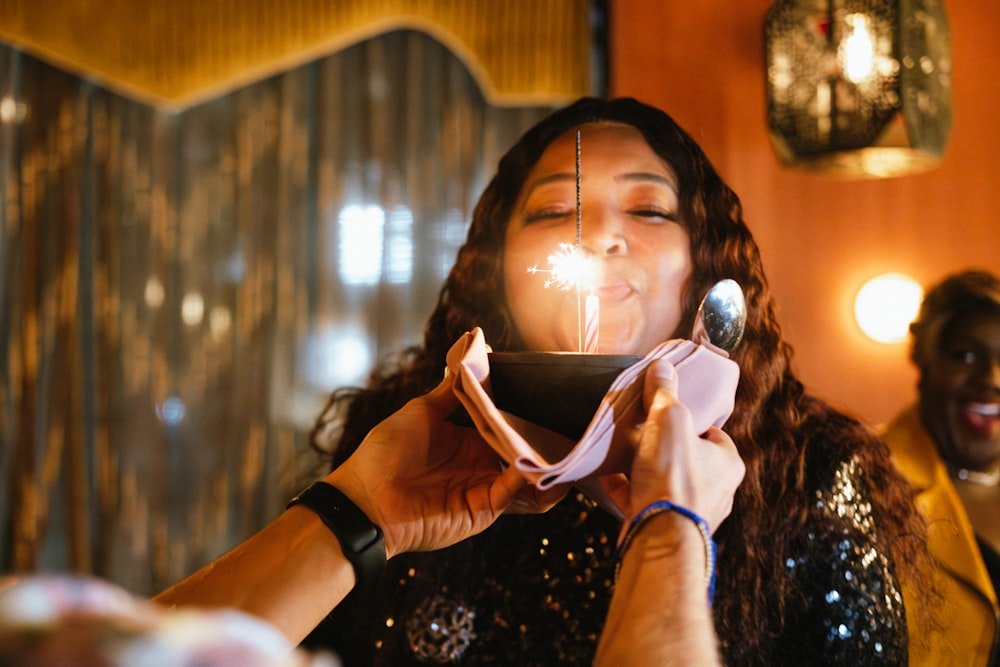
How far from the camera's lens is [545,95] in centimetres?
363

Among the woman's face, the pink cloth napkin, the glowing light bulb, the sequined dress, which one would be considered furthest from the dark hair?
the pink cloth napkin

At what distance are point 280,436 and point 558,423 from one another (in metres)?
3.12

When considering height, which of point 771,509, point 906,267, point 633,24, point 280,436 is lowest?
point 280,436

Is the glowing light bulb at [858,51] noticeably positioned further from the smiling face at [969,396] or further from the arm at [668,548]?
the arm at [668,548]

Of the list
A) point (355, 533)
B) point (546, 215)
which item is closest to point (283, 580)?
point (355, 533)

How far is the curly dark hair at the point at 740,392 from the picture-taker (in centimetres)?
109

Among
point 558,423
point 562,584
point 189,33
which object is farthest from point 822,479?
point 189,33

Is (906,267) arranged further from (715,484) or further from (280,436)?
(715,484)

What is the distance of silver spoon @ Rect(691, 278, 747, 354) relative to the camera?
1011mm

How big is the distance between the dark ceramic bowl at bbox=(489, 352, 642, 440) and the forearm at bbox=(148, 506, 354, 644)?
0.91ft

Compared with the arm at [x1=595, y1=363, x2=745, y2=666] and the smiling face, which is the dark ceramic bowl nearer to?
the arm at [x1=595, y1=363, x2=745, y2=666]

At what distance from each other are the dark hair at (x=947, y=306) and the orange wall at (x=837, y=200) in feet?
4.11

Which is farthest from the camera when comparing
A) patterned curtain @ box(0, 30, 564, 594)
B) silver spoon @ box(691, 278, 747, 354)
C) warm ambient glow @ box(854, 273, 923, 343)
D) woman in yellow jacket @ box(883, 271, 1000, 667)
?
patterned curtain @ box(0, 30, 564, 594)

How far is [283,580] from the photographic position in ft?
2.91
